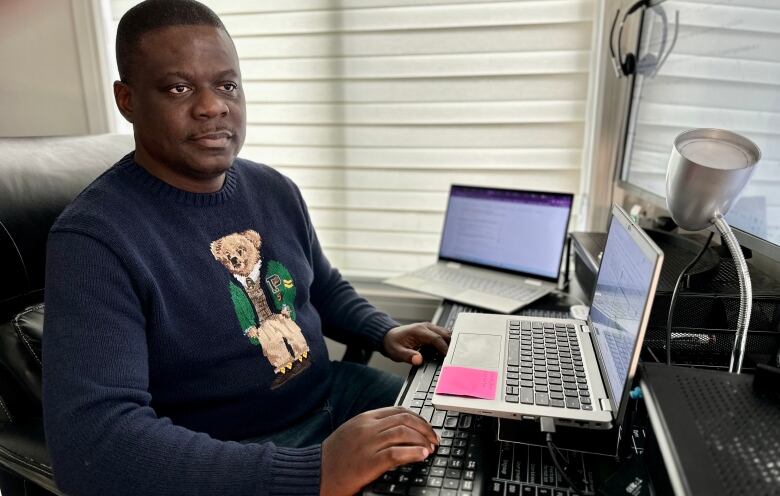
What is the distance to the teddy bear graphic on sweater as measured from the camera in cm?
93

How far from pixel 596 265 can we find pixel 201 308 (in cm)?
75

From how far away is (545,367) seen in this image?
2.60ft

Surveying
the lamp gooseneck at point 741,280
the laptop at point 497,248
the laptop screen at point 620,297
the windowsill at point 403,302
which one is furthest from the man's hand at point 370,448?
the windowsill at point 403,302

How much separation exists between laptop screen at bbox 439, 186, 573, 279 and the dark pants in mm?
491

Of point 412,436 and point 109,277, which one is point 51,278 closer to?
point 109,277

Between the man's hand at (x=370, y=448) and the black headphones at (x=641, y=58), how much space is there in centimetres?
105

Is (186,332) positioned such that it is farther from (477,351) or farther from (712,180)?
(712,180)

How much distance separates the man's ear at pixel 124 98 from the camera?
0.89 m

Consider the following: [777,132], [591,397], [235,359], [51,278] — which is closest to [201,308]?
[235,359]

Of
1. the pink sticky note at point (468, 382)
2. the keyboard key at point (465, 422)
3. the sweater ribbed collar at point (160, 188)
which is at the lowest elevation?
the keyboard key at point (465, 422)

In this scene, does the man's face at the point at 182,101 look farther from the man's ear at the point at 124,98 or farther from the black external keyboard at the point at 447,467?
the black external keyboard at the point at 447,467

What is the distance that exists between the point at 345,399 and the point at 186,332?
40 centimetres

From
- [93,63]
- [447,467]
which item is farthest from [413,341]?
[93,63]

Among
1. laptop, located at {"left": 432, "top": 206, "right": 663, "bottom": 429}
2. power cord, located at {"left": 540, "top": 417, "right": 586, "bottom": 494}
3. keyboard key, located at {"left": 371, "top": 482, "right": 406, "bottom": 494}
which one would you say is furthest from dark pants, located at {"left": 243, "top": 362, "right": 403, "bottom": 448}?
power cord, located at {"left": 540, "top": 417, "right": 586, "bottom": 494}
